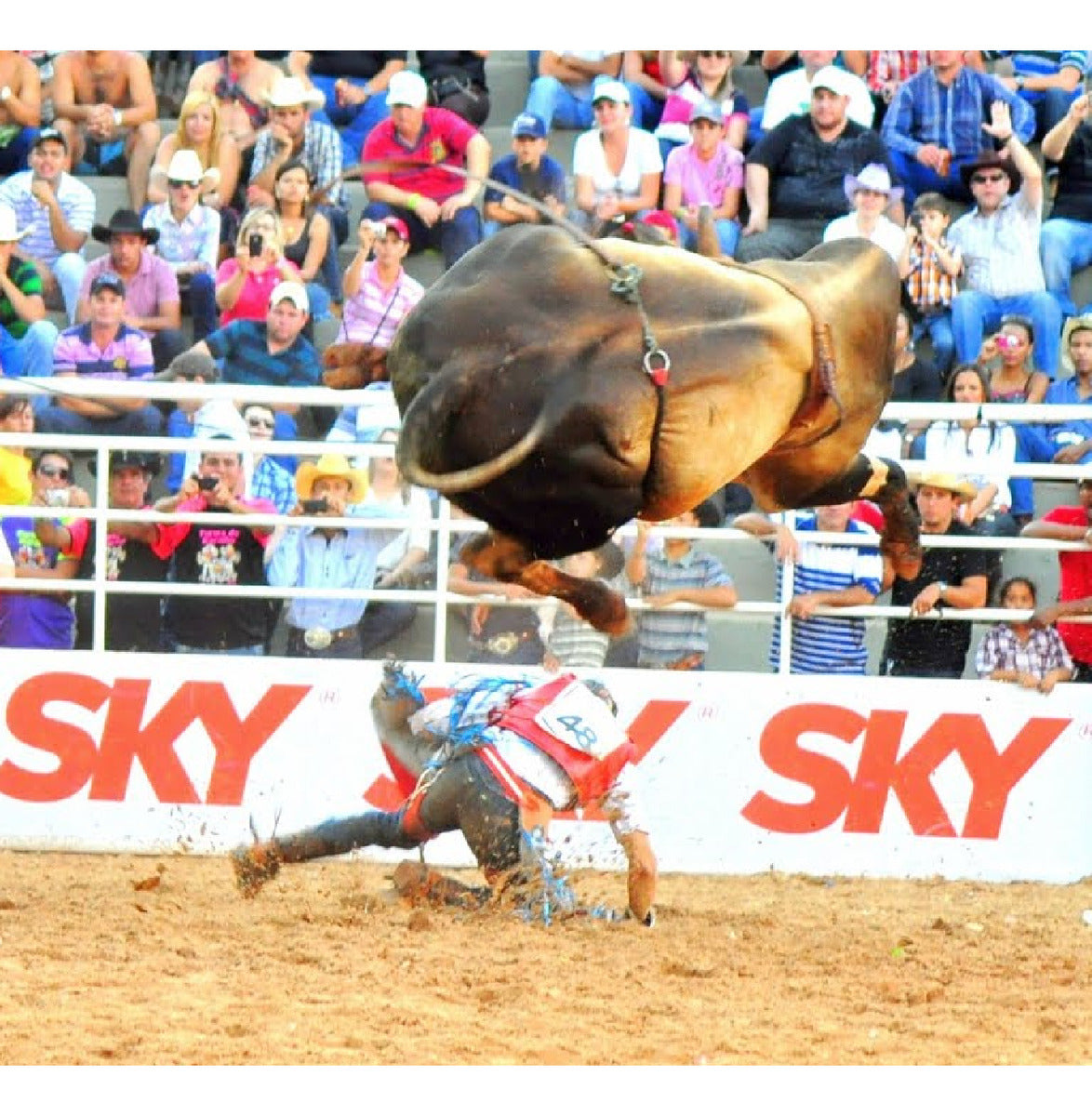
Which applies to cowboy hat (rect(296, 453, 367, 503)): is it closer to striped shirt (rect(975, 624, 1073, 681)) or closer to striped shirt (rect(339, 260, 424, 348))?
striped shirt (rect(339, 260, 424, 348))

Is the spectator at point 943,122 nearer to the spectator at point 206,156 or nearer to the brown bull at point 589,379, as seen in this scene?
the spectator at point 206,156

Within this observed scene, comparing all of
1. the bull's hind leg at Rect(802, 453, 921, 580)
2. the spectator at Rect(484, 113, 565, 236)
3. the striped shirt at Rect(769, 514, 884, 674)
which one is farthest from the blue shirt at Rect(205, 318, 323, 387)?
the bull's hind leg at Rect(802, 453, 921, 580)

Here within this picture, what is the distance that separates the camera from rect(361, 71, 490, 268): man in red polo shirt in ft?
32.4

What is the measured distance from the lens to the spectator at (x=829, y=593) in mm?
8789

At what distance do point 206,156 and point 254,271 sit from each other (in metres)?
1.12

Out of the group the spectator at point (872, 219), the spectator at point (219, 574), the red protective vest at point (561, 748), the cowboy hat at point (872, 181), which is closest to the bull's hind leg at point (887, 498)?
the red protective vest at point (561, 748)

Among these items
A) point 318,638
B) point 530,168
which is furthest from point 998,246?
point 318,638

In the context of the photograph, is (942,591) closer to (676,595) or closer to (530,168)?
(676,595)

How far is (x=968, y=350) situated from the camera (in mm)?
9812

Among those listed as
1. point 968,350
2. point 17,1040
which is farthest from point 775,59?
point 17,1040

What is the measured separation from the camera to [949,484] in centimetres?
867

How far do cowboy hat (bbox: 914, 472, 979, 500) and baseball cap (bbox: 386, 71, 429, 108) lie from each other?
128 inches

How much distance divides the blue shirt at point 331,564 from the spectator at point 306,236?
138 cm
